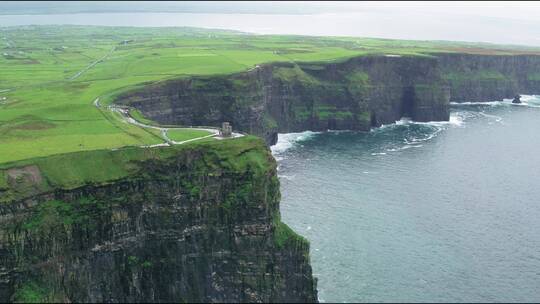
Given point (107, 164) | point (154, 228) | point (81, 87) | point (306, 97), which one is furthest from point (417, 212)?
point (81, 87)

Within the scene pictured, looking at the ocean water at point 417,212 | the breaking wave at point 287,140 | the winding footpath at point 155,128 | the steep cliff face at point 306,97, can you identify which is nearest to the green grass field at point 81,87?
the winding footpath at point 155,128

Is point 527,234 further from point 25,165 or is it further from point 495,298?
point 25,165

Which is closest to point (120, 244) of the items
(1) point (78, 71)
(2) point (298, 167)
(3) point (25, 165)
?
(3) point (25, 165)

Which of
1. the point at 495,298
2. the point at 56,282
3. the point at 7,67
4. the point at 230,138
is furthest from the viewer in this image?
the point at 7,67

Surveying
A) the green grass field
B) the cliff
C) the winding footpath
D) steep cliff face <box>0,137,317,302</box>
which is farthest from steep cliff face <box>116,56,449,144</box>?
steep cliff face <box>0,137,317,302</box>

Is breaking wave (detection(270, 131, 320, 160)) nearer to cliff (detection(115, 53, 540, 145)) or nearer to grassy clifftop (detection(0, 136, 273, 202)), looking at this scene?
cliff (detection(115, 53, 540, 145))

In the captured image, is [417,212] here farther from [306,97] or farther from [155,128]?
[306,97]
